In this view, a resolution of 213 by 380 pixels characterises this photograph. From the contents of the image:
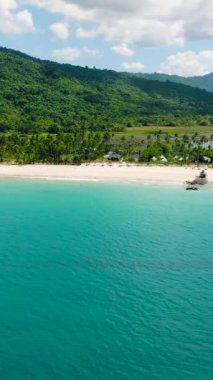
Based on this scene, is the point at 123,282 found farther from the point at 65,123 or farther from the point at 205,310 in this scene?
the point at 65,123

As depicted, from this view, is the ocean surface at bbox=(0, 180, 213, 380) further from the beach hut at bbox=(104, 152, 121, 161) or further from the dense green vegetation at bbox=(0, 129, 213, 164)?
the beach hut at bbox=(104, 152, 121, 161)

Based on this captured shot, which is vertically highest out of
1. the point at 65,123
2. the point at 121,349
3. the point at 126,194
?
the point at 65,123

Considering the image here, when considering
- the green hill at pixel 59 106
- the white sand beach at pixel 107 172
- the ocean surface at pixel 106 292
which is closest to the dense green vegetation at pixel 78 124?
the green hill at pixel 59 106

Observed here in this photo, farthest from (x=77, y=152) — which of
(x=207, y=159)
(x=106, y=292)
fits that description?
(x=106, y=292)

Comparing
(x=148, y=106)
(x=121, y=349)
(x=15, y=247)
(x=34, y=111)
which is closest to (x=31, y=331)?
(x=121, y=349)

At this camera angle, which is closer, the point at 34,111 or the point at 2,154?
the point at 2,154

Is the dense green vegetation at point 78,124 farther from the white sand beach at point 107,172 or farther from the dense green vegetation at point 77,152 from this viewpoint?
the white sand beach at point 107,172

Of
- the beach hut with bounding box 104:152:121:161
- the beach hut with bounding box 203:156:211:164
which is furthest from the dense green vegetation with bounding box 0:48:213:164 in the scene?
the beach hut with bounding box 104:152:121:161

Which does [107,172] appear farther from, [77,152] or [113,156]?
[77,152]
